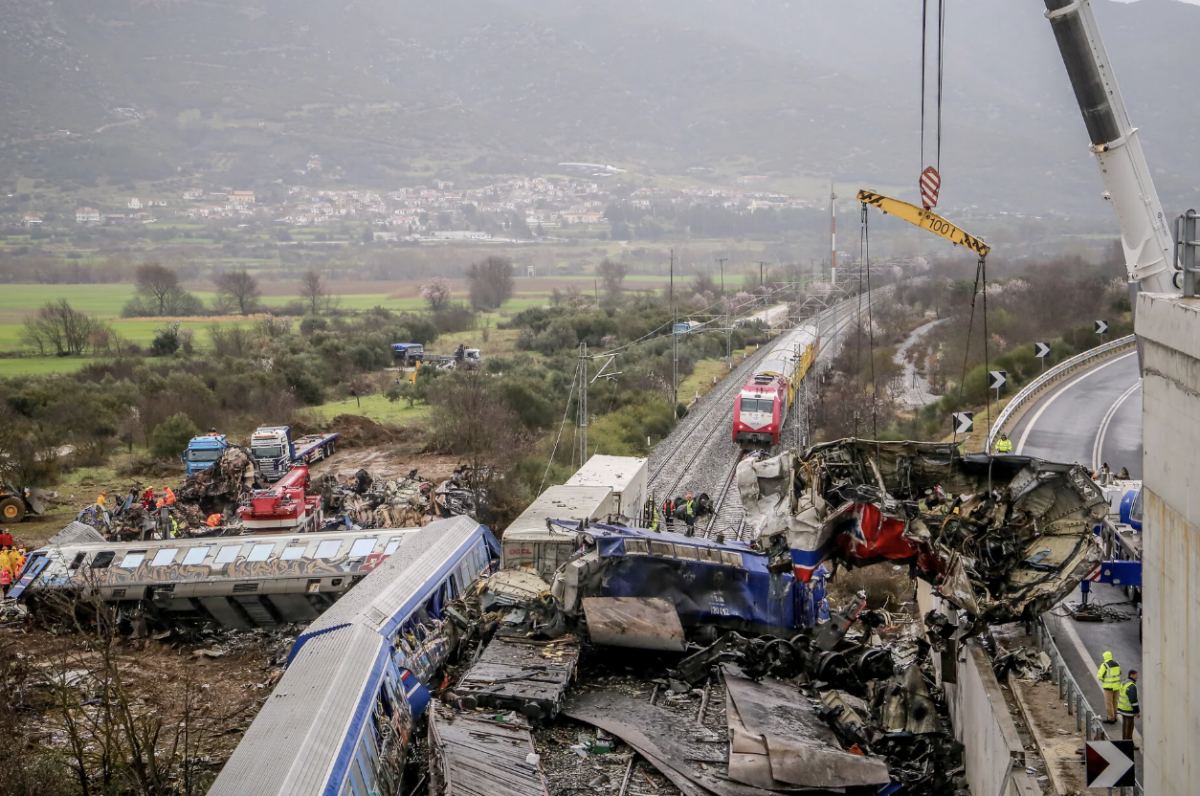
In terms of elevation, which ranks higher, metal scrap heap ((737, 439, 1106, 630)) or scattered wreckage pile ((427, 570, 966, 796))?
metal scrap heap ((737, 439, 1106, 630))

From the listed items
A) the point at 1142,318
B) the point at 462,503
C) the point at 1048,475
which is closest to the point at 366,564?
the point at 462,503

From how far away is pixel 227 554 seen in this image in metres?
23.2

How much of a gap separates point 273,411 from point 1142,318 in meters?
46.5

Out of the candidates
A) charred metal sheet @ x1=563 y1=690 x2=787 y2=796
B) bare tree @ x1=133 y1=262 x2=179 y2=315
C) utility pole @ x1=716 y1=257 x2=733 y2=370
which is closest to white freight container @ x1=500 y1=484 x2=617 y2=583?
charred metal sheet @ x1=563 y1=690 x2=787 y2=796

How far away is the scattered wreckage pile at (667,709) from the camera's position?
44.0ft

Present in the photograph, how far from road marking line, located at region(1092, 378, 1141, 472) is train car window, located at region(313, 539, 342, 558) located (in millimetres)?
19201

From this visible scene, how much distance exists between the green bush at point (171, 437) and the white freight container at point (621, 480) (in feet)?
70.3

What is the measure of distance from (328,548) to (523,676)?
9.22 metres

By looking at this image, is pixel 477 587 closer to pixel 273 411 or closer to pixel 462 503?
pixel 462 503

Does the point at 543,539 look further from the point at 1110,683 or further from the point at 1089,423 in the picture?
the point at 1089,423

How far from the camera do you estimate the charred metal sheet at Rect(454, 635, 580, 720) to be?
48.1ft

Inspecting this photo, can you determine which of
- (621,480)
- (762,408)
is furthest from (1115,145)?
(762,408)

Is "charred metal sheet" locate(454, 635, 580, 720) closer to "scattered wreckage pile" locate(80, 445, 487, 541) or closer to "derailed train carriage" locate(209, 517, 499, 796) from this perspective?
"derailed train carriage" locate(209, 517, 499, 796)

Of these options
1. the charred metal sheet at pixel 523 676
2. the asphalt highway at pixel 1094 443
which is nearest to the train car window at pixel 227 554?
the charred metal sheet at pixel 523 676
